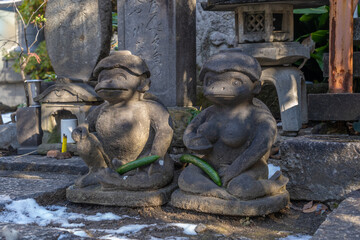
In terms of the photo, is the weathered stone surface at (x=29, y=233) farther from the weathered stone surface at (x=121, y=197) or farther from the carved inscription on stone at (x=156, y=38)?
the carved inscription on stone at (x=156, y=38)

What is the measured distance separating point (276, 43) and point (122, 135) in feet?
7.66

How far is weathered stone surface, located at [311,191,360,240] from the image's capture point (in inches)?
83.4

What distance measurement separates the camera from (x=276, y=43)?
16.2 ft

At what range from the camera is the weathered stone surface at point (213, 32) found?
766 cm

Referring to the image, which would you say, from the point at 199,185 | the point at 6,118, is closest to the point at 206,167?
the point at 199,185

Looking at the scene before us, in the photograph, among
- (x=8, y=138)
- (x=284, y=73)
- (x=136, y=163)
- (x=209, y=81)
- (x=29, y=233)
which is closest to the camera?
(x=29, y=233)

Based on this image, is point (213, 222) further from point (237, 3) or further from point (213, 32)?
point (213, 32)

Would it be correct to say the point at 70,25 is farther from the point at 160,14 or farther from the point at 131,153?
the point at 131,153

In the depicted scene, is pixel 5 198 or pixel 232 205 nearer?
pixel 232 205

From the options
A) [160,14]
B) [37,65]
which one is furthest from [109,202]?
[37,65]

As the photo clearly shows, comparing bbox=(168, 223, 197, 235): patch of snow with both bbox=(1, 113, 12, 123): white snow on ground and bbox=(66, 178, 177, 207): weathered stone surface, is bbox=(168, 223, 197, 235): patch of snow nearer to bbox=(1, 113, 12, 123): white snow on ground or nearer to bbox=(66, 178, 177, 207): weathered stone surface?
bbox=(66, 178, 177, 207): weathered stone surface

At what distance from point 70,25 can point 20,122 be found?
1.45 metres

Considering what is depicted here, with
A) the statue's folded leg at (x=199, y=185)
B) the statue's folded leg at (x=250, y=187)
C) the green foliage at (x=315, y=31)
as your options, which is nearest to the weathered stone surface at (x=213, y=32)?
the green foliage at (x=315, y=31)

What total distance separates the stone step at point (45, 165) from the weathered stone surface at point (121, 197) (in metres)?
0.99
